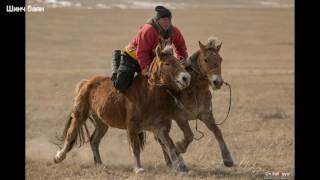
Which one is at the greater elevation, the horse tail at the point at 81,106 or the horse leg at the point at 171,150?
the horse tail at the point at 81,106

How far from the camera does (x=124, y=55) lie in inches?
473

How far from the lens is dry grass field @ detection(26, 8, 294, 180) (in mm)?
12188

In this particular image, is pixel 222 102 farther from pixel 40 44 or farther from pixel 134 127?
pixel 40 44

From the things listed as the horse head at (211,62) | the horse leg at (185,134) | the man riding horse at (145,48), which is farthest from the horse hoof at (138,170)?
the horse head at (211,62)

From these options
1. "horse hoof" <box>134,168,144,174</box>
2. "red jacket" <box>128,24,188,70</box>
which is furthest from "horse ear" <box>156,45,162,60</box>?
"horse hoof" <box>134,168,144,174</box>

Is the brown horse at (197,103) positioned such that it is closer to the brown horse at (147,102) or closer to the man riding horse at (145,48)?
the brown horse at (147,102)

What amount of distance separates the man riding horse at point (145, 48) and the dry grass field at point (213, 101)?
5.12 feet

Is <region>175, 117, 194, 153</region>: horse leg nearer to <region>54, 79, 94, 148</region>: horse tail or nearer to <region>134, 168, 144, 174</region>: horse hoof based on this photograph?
<region>134, 168, 144, 174</region>: horse hoof

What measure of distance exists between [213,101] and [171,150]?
37.6ft

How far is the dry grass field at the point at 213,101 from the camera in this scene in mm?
12188

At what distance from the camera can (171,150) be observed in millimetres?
11180

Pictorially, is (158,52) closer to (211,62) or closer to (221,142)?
(211,62)
